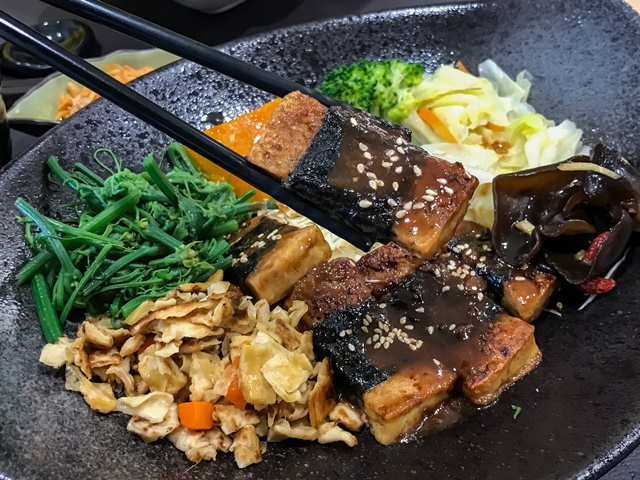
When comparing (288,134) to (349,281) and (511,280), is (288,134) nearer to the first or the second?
(349,281)

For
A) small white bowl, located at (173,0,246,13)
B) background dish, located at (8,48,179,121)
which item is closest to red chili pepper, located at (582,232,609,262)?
background dish, located at (8,48,179,121)

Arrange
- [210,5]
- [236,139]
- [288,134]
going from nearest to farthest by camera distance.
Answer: [288,134], [236,139], [210,5]

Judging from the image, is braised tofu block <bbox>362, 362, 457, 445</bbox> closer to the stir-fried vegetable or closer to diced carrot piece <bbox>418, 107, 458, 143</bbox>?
the stir-fried vegetable

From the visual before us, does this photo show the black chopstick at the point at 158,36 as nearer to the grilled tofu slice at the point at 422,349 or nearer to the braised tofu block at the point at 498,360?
the grilled tofu slice at the point at 422,349

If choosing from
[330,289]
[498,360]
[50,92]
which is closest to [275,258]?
[330,289]

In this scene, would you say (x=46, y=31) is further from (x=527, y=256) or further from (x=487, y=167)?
(x=527, y=256)

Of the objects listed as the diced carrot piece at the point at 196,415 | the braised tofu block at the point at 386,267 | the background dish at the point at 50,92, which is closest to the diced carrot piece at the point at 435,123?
the braised tofu block at the point at 386,267
